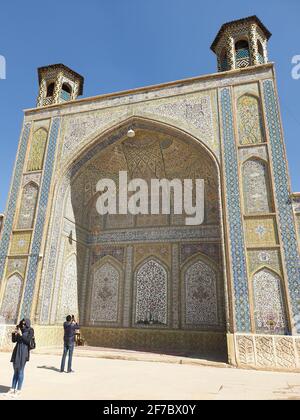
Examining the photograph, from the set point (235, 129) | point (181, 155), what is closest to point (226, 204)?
point (235, 129)

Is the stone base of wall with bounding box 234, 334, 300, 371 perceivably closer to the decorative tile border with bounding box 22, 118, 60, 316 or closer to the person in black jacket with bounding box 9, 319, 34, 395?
the person in black jacket with bounding box 9, 319, 34, 395

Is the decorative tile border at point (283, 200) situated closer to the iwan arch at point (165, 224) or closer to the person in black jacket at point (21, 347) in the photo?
the iwan arch at point (165, 224)

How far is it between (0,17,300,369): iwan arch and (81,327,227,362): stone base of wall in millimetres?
31

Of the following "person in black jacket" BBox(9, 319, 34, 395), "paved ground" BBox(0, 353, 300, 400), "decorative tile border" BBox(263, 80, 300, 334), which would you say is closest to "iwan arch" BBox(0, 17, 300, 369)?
"decorative tile border" BBox(263, 80, 300, 334)

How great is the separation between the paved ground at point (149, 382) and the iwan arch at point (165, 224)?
4.12 feet

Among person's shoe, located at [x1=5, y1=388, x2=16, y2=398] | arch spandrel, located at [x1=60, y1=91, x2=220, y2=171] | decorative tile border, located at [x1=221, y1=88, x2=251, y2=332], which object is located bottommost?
person's shoe, located at [x1=5, y1=388, x2=16, y2=398]

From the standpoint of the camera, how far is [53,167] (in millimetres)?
9188

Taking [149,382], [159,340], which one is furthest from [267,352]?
[159,340]

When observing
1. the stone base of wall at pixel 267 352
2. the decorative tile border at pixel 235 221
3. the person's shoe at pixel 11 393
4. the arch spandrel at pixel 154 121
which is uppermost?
the arch spandrel at pixel 154 121

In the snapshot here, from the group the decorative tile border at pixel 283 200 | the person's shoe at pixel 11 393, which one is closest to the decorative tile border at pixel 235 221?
the decorative tile border at pixel 283 200

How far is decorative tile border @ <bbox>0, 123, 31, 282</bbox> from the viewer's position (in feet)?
28.1

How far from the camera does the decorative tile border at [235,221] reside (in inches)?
244

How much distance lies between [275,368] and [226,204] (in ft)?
10.8

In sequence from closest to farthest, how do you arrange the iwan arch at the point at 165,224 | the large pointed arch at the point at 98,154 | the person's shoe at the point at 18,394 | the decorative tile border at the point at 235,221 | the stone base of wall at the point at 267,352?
the person's shoe at the point at 18,394
the stone base of wall at the point at 267,352
the decorative tile border at the point at 235,221
the iwan arch at the point at 165,224
the large pointed arch at the point at 98,154
